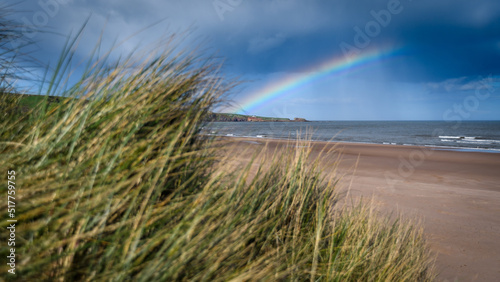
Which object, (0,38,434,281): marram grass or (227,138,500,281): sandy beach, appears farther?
(227,138,500,281): sandy beach

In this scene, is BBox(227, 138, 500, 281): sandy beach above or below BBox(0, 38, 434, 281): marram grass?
below

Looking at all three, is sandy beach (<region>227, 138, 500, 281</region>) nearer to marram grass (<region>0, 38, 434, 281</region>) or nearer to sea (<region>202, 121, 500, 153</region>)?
sea (<region>202, 121, 500, 153</region>)

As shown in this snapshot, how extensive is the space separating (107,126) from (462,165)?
18053 mm

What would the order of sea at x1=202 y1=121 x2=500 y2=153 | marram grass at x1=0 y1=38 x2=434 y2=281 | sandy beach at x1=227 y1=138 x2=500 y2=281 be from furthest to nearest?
sandy beach at x1=227 y1=138 x2=500 y2=281 < sea at x1=202 y1=121 x2=500 y2=153 < marram grass at x1=0 y1=38 x2=434 y2=281

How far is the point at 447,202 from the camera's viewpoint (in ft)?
24.2

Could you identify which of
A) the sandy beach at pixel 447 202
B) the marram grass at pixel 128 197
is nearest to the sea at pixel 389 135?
the sandy beach at pixel 447 202

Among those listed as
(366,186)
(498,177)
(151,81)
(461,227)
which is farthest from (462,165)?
(151,81)

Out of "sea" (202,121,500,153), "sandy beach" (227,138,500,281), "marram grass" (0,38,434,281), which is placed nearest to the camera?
"marram grass" (0,38,434,281)

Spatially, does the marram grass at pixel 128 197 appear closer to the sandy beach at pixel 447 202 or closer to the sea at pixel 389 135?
the sea at pixel 389 135

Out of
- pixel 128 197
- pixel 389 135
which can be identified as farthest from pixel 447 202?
pixel 389 135

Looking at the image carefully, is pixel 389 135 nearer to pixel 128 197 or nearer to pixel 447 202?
pixel 447 202

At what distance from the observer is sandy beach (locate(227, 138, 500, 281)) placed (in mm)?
4070

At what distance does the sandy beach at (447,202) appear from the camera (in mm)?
4070

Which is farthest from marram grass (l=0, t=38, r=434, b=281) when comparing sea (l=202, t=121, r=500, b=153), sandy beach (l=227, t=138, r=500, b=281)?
sandy beach (l=227, t=138, r=500, b=281)
